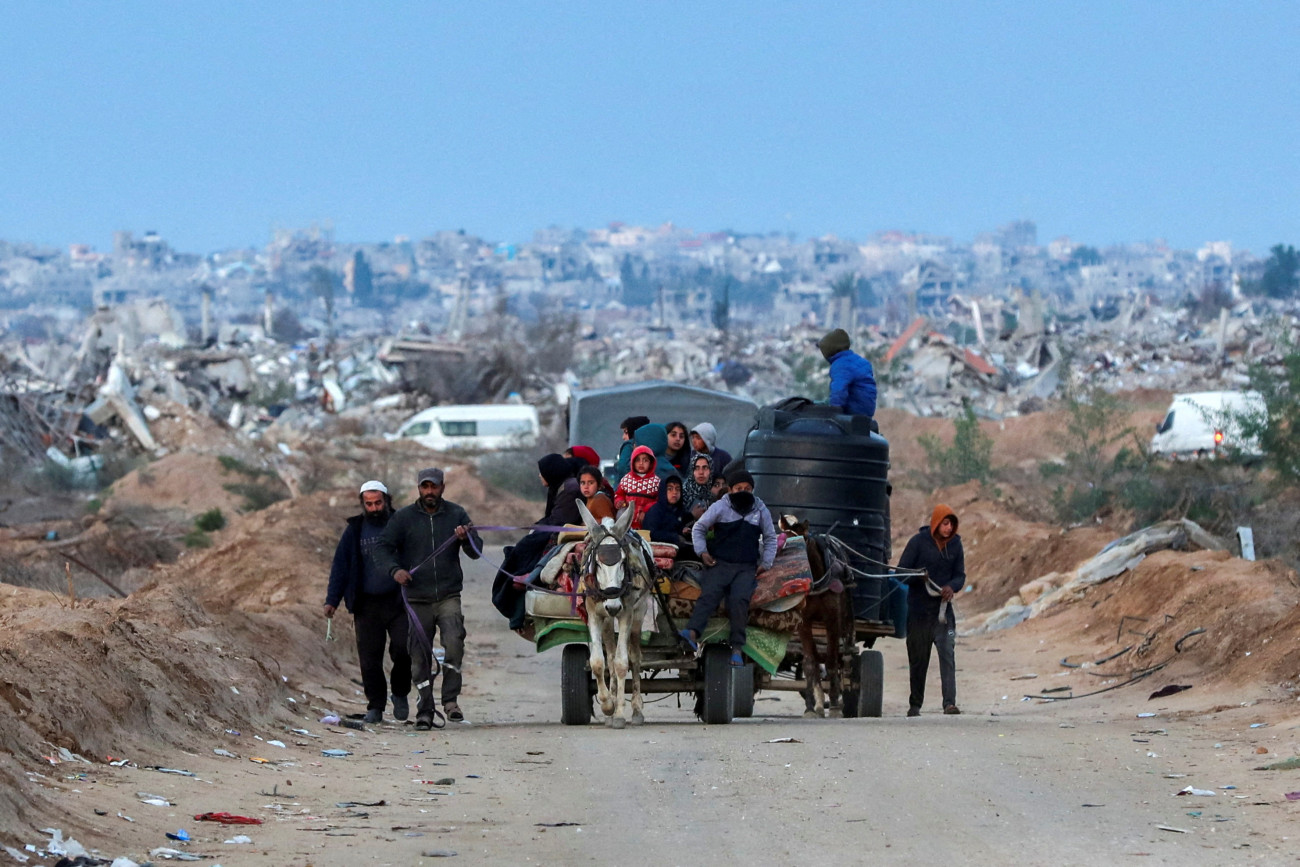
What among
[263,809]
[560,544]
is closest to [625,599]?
[560,544]

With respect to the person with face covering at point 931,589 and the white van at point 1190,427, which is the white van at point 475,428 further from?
the person with face covering at point 931,589

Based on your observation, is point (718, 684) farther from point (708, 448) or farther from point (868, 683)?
point (708, 448)

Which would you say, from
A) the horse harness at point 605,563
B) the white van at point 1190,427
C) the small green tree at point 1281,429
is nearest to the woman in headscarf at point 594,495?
the horse harness at point 605,563

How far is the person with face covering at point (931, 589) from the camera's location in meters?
14.3

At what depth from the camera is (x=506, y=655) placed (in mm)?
21703

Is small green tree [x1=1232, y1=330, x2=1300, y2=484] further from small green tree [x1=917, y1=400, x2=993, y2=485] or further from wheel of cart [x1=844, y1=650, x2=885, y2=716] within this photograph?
wheel of cart [x1=844, y1=650, x2=885, y2=716]

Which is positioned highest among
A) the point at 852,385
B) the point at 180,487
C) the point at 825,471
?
the point at 852,385

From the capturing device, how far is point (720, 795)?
952 cm

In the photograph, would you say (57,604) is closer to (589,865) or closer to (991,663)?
(589,865)

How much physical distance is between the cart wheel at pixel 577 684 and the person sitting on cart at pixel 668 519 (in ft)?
3.12

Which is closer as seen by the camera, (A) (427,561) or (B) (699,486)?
(A) (427,561)

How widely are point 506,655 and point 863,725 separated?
30.9 ft

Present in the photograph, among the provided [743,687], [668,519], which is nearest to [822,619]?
[743,687]

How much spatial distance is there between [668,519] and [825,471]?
1.29m
